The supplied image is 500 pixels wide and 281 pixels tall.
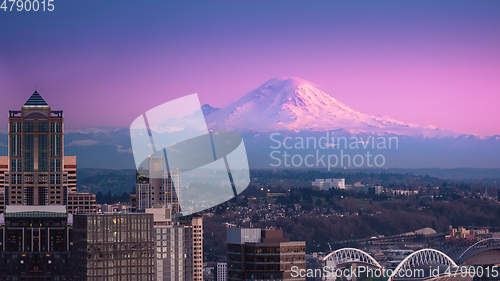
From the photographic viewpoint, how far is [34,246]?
77.4 metres

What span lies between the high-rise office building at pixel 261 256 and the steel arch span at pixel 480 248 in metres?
64.2

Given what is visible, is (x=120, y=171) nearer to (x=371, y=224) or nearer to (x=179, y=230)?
(x=179, y=230)

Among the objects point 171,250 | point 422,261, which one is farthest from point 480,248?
point 171,250

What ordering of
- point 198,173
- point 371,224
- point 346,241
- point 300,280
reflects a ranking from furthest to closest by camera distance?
point 371,224 → point 346,241 → point 198,173 → point 300,280

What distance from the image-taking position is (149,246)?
213 feet

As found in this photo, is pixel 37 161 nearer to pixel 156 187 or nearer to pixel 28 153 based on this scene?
pixel 28 153

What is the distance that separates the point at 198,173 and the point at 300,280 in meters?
41.4

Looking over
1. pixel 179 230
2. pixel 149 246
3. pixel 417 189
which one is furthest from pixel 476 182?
pixel 149 246

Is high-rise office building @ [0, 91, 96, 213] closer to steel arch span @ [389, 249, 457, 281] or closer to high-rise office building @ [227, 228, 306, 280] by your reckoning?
steel arch span @ [389, 249, 457, 281]

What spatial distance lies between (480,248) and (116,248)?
227 ft

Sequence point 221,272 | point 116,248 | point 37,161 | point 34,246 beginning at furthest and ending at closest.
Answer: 1. point 37,161
2. point 221,272
3. point 34,246
4. point 116,248

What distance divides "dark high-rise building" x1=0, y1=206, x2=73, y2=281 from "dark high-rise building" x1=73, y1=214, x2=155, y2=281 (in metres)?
11.3

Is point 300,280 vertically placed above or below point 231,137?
below

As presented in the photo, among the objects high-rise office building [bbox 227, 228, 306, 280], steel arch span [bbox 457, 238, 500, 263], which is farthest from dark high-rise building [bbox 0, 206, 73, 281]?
steel arch span [bbox 457, 238, 500, 263]
